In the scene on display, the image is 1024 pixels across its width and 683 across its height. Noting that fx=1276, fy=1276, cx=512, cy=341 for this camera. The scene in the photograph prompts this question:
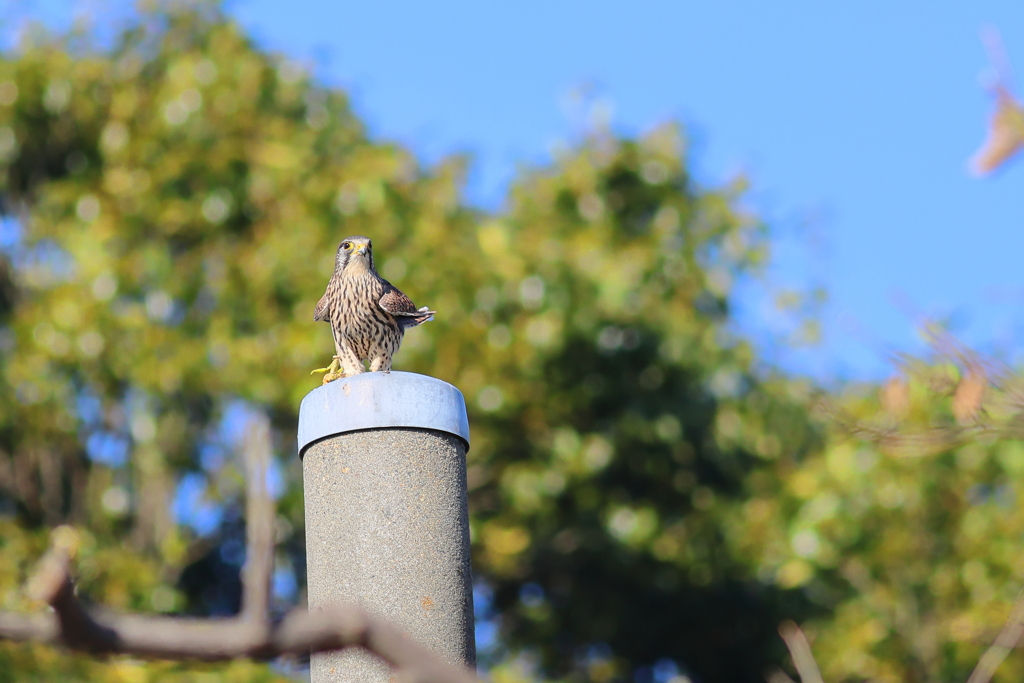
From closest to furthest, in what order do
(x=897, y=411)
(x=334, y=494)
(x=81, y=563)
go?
1. (x=897, y=411)
2. (x=334, y=494)
3. (x=81, y=563)

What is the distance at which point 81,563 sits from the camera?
9344 millimetres

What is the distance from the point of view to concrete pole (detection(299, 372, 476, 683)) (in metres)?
3.49

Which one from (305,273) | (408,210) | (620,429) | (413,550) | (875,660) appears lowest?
(413,550)

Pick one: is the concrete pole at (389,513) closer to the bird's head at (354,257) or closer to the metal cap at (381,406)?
the metal cap at (381,406)

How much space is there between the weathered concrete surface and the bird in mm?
878

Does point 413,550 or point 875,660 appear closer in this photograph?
point 413,550

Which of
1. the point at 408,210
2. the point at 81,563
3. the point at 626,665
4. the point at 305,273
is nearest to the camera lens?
the point at 81,563

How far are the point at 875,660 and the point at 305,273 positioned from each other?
717cm

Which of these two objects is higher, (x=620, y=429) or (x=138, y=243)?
(x=138, y=243)

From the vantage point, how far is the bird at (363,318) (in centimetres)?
464

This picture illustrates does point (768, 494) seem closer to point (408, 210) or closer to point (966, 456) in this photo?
point (966, 456)

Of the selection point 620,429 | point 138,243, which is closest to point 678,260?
point 620,429

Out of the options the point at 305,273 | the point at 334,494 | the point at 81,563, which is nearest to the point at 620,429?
the point at 305,273

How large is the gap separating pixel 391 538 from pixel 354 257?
1861 mm
